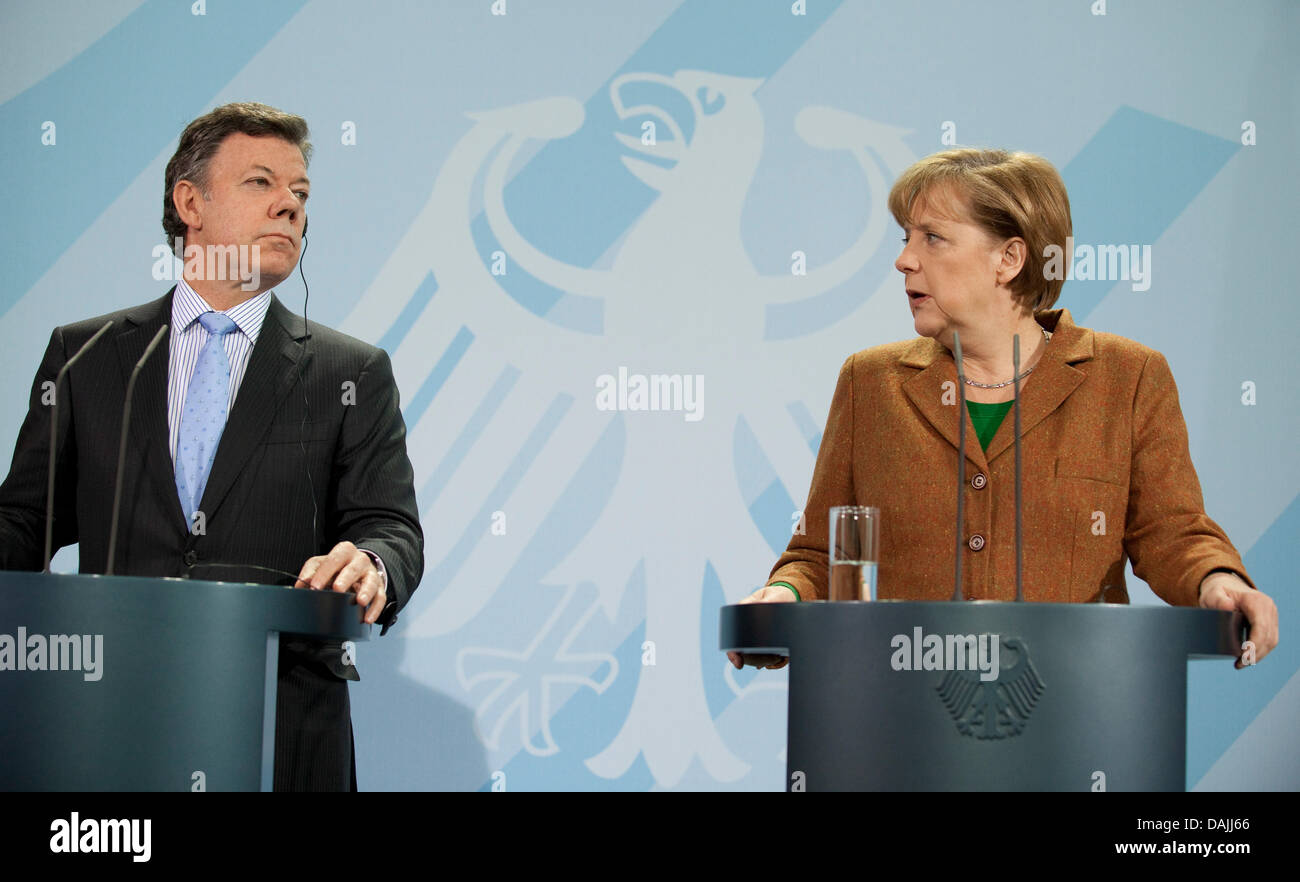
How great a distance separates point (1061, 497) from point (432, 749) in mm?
2247

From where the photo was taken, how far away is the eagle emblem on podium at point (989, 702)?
5.93ft

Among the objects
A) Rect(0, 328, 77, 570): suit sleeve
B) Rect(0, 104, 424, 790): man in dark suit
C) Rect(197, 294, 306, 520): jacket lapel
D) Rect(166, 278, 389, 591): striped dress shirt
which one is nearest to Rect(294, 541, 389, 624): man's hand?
Rect(0, 104, 424, 790): man in dark suit

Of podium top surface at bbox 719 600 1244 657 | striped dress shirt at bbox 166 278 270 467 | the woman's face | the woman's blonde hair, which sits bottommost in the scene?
podium top surface at bbox 719 600 1244 657

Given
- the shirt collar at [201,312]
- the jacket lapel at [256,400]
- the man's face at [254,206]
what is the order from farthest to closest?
1. the man's face at [254,206]
2. the shirt collar at [201,312]
3. the jacket lapel at [256,400]

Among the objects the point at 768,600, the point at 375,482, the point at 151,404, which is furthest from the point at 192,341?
the point at 768,600

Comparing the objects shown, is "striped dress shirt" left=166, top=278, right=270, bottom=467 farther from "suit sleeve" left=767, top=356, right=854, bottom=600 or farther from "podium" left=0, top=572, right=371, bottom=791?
"suit sleeve" left=767, top=356, right=854, bottom=600

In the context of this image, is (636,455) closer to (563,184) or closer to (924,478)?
(563,184)

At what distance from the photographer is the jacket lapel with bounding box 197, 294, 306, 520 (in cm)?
250

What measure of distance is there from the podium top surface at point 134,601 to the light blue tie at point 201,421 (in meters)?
0.68

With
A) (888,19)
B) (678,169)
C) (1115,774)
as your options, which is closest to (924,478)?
(1115,774)

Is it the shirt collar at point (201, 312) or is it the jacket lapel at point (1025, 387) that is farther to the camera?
the shirt collar at point (201, 312)

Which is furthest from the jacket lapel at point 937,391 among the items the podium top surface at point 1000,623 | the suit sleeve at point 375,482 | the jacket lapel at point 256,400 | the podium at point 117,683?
the podium at point 117,683

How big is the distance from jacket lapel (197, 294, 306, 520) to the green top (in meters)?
1.30

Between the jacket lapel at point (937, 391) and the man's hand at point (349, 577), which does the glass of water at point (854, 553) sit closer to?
the jacket lapel at point (937, 391)
